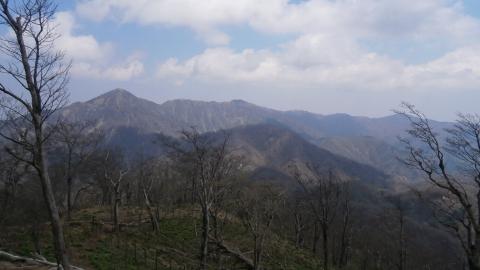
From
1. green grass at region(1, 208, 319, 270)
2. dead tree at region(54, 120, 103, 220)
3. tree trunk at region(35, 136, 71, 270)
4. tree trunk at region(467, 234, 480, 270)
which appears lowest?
green grass at region(1, 208, 319, 270)

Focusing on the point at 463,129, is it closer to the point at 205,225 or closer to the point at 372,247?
the point at 205,225

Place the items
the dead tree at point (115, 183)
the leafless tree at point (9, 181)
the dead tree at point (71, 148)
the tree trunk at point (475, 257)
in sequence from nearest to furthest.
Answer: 1. the tree trunk at point (475, 257)
2. the leafless tree at point (9, 181)
3. the dead tree at point (115, 183)
4. the dead tree at point (71, 148)

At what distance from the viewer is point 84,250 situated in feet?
111

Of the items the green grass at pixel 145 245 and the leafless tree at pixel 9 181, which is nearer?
the green grass at pixel 145 245

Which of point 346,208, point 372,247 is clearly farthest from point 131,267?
point 372,247

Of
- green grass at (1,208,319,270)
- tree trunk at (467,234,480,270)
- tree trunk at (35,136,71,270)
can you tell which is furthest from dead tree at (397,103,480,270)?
green grass at (1,208,319,270)

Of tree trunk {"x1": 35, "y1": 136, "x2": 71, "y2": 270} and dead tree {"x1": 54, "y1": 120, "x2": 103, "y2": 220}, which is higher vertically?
dead tree {"x1": 54, "y1": 120, "x2": 103, "y2": 220}

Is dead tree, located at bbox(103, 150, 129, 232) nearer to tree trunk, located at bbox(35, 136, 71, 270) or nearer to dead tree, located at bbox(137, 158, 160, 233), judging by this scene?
dead tree, located at bbox(137, 158, 160, 233)

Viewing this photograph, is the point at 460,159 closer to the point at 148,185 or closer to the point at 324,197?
the point at 324,197

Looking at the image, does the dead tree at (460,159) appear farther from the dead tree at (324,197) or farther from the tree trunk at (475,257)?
the dead tree at (324,197)

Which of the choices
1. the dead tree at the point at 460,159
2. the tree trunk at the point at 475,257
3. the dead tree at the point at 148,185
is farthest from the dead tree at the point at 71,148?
the tree trunk at the point at 475,257

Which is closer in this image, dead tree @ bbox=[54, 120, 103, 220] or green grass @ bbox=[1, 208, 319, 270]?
green grass @ bbox=[1, 208, 319, 270]

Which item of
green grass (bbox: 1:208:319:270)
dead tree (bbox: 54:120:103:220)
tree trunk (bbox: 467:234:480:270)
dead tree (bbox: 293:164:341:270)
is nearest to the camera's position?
tree trunk (bbox: 467:234:480:270)

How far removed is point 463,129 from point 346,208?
34.0 meters
